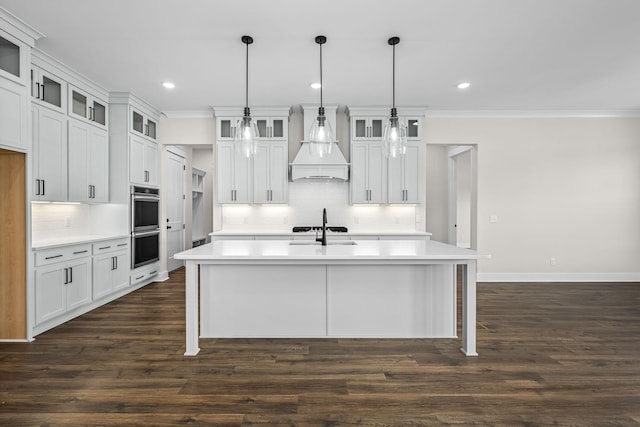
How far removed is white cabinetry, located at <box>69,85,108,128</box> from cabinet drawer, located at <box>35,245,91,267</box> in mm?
1533

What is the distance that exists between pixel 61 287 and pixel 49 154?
1.39 metres

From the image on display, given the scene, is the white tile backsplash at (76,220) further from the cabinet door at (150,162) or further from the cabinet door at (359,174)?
the cabinet door at (359,174)

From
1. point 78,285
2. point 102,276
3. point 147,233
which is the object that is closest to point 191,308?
point 78,285

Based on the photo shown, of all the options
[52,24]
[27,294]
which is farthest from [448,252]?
[52,24]

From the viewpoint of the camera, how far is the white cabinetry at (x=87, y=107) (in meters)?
4.14

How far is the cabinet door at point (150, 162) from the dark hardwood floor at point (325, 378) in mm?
2472

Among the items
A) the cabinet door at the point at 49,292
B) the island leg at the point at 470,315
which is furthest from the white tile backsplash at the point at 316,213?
the island leg at the point at 470,315

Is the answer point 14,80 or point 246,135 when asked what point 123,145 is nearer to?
point 14,80

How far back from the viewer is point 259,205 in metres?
5.89

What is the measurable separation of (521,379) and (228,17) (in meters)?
3.61

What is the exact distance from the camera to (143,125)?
538cm

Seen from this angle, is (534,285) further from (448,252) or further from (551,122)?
(448,252)

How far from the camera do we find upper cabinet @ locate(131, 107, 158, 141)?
513cm

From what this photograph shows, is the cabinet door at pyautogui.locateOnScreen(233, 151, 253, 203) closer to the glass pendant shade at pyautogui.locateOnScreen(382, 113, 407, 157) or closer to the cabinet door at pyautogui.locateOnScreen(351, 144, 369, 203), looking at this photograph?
the cabinet door at pyautogui.locateOnScreen(351, 144, 369, 203)
